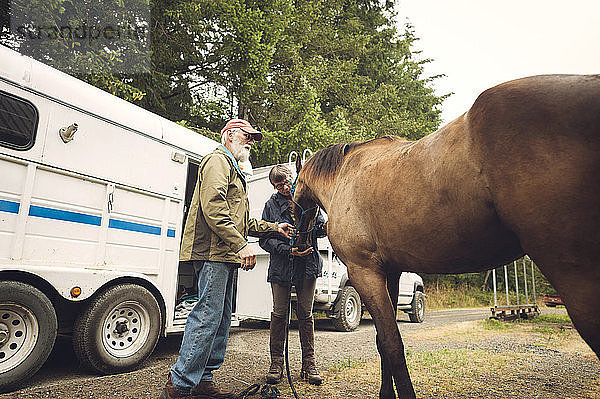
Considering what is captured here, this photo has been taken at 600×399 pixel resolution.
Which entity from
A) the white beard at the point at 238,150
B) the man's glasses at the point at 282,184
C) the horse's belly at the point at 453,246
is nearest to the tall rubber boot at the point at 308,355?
the man's glasses at the point at 282,184

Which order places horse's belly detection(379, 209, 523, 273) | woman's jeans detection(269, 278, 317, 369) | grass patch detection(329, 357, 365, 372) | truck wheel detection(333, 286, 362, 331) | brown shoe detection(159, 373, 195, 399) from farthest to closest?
1. truck wheel detection(333, 286, 362, 331)
2. grass patch detection(329, 357, 365, 372)
3. woman's jeans detection(269, 278, 317, 369)
4. brown shoe detection(159, 373, 195, 399)
5. horse's belly detection(379, 209, 523, 273)

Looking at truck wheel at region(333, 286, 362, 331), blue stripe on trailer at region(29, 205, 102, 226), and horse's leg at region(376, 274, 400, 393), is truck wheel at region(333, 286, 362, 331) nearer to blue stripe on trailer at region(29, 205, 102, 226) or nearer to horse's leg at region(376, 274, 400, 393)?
horse's leg at region(376, 274, 400, 393)

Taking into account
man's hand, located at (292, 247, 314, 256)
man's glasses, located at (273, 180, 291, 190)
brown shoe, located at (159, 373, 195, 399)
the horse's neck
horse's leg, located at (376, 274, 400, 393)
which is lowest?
brown shoe, located at (159, 373, 195, 399)

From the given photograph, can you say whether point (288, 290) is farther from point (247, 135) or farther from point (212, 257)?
point (247, 135)

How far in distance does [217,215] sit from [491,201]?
1.68 meters

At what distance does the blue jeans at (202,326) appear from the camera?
2490mm

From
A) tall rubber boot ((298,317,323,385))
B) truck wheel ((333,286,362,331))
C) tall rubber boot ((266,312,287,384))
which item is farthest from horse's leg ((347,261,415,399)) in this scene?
truck wheel ((333,286,362,331))

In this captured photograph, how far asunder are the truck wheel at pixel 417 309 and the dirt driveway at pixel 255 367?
3.08m

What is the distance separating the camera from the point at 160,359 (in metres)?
4.55

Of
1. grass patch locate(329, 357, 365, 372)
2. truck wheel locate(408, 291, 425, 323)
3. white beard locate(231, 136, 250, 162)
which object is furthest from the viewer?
truck wheel locate(408, 291, 425, 323)

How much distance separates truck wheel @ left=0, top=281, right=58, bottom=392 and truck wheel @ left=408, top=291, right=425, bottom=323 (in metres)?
8.37

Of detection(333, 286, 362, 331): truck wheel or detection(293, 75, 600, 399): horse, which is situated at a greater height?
detection(293, 75, 600, 399): horse

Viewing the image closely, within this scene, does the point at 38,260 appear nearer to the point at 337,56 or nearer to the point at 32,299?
the point at 32,299

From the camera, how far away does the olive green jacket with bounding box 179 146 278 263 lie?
257 centimetres
